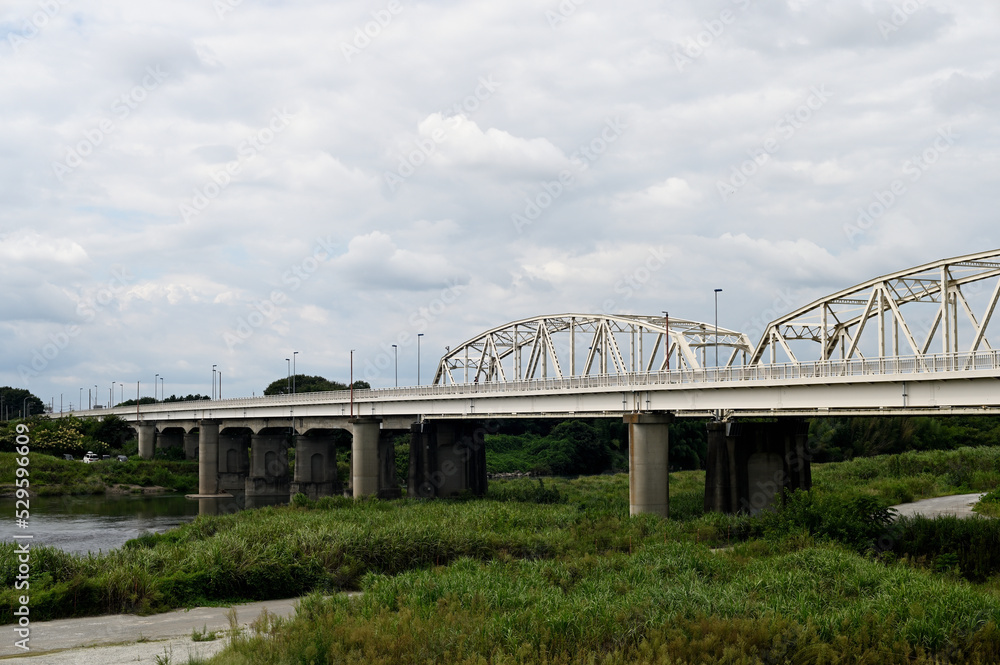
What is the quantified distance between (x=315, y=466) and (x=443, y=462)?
2353cm

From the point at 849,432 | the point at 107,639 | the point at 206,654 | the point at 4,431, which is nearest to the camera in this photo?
the point at 206,654

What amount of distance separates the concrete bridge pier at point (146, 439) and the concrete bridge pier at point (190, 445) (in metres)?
4.52

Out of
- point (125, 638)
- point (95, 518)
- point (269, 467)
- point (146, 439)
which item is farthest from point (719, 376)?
point (146, 439)

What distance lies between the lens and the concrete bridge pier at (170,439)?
135700 millimetres

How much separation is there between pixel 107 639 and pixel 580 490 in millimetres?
61980

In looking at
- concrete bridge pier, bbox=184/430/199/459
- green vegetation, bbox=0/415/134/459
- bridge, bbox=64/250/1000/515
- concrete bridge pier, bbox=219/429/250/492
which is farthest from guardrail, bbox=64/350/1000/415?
green vegetation, bbox=0/415/134/459

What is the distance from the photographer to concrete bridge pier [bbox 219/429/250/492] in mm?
111625

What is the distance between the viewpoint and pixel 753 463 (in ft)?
177

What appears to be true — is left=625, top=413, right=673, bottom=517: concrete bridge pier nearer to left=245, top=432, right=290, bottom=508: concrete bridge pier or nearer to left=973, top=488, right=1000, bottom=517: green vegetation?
left=973, top=488, right=1000, bottom=517: green vegetation

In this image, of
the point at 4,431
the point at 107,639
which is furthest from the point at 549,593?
the point at 4,431

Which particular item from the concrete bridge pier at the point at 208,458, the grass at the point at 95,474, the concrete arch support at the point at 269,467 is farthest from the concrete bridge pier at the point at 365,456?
the grass at the point at 95,474

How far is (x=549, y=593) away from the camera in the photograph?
2434 centimetres

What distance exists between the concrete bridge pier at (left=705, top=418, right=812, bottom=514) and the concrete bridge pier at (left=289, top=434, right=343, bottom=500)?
53.0 metres

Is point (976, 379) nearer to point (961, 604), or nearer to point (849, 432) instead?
point (961, 604)
